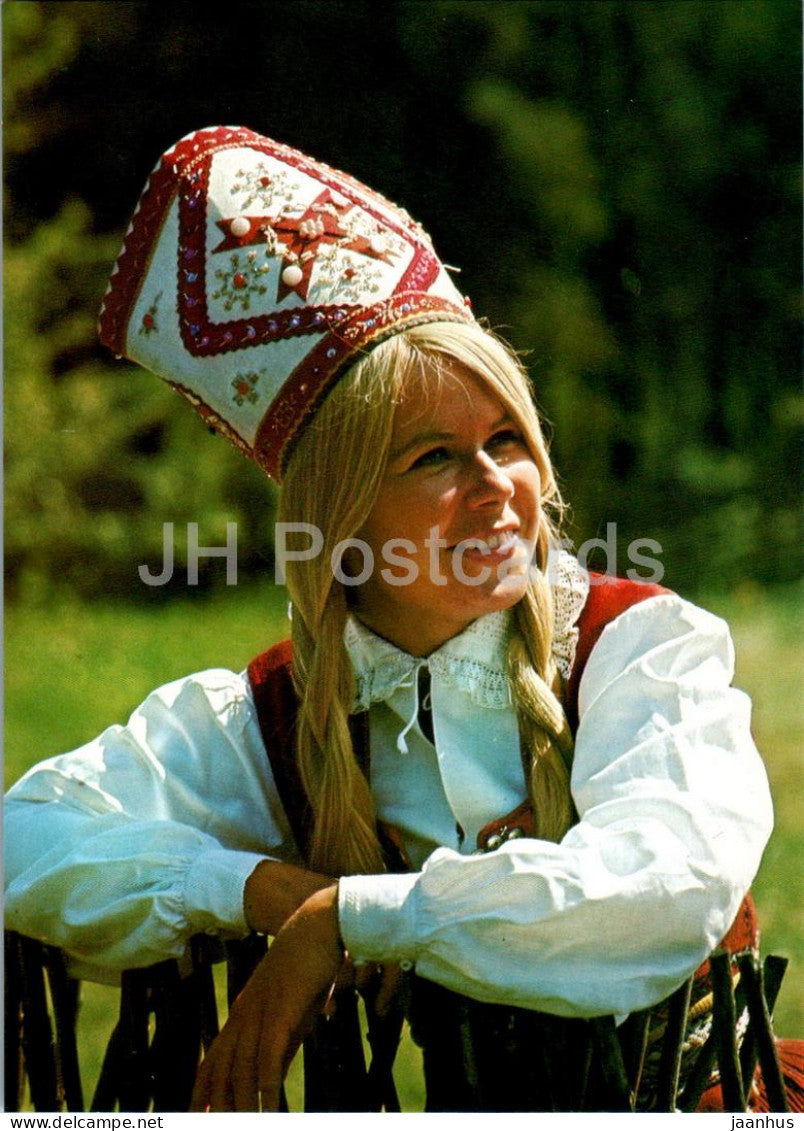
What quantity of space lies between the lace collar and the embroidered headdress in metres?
0.33

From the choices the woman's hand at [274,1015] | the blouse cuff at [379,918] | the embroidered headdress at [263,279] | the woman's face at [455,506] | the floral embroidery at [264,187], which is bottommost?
the woman's hand at [274,1015]

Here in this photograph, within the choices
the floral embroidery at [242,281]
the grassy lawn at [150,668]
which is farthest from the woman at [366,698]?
the grassy lawn at [150,668]

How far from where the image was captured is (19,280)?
4.62 m

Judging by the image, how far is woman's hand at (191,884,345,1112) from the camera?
1.67 m

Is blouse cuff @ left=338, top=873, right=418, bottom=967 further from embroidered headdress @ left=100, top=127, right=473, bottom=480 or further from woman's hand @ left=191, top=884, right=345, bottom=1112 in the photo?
embroidered headdress @ left=100, top=127, right=473, bottom=480

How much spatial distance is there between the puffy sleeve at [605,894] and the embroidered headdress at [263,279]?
68 cm

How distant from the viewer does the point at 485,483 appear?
1.92m

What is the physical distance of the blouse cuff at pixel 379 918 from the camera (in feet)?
5.44

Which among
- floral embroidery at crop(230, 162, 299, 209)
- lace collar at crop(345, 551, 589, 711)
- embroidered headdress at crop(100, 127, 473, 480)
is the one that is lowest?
lace collar at crop(345, 551, 589, 711)

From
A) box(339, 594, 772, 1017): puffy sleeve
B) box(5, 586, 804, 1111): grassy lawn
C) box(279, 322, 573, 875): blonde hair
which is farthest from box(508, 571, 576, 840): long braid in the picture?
box(5, 586, 804, 1111): grassy lawn

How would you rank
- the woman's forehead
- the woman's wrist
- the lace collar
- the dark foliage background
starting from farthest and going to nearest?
1. the dark foliage background
2. the lace collar
3. the woman's forehead
4. the woman's wrist

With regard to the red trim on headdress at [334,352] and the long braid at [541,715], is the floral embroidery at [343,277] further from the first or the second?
the long braid at [541,715]

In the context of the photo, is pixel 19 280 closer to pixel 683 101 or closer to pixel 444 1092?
pixel 683 101

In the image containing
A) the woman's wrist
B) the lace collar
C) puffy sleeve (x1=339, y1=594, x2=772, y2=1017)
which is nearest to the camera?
puffy sleeve (x1=339, y1=594, x2=772, y2=1017)
